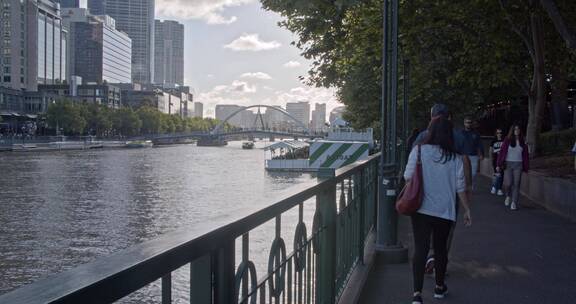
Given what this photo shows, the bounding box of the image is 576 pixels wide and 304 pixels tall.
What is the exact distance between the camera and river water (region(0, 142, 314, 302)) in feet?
91.7

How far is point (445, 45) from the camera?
70.0ft

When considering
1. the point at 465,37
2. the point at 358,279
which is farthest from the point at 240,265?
the point at 465,37

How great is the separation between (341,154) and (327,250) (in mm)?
15224

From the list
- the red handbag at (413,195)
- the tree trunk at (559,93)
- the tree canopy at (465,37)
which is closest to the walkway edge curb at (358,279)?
the red handbag at (413,195)

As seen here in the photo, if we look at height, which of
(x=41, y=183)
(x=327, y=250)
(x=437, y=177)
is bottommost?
(x=41, y=183)

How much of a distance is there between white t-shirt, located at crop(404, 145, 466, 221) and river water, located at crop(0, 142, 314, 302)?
10.1 m

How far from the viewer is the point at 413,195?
5.70 m

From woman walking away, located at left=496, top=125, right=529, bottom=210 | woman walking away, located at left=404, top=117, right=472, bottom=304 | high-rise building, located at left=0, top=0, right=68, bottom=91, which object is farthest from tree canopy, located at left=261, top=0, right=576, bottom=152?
high-rise building, located at left=0, top=0, right=68, bottom=91

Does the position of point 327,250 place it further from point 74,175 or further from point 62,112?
point 62,112

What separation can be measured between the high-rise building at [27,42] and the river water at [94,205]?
8119cm

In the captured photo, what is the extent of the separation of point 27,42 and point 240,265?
514ft

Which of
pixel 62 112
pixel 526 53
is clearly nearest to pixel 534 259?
pixel 526 53

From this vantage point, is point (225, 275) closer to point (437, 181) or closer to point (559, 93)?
point (437, 181)

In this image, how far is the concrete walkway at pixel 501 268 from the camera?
6570 millimetres
